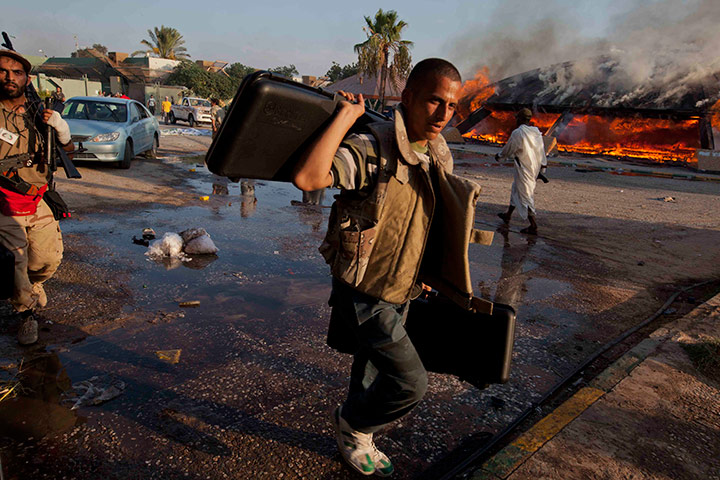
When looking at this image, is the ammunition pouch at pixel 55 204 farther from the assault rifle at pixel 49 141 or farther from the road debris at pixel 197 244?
the road debris at pixel 197 244

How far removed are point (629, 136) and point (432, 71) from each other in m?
27.5

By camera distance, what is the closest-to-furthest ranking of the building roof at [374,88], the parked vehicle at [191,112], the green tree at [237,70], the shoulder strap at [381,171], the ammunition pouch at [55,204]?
the shoulder strap at [381,171]
the ammunition pouch at [55,204]
the parked vehicle at [191,112]
the building roof at [374,88]
the green tree at [237,70]

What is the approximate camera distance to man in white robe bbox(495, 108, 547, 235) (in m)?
7.36

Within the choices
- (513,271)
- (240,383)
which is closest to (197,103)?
(513,271)

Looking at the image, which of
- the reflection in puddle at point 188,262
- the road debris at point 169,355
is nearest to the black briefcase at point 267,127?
the road debris at point 169,355

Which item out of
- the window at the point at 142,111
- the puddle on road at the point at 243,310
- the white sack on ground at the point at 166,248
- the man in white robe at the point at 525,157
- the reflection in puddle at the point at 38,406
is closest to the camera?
the reflection in puddle at the point at 38,406

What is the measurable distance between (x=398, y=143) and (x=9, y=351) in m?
3.05

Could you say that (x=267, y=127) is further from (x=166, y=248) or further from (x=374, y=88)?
(x=374, y=88)

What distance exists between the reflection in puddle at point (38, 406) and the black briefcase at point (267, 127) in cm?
183

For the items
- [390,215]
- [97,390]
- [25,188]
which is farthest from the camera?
[25,188]

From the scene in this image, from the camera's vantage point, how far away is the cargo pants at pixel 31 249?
123 inches

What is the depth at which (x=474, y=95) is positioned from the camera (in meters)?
28.8

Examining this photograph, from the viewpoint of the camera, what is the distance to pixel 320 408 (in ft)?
8.95

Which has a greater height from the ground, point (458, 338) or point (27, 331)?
point (458, 338)
